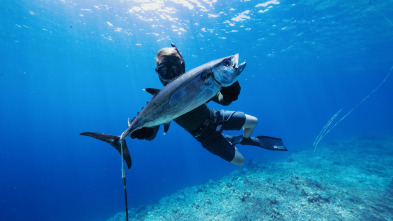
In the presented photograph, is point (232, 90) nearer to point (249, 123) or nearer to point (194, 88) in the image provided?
point (194, 88)

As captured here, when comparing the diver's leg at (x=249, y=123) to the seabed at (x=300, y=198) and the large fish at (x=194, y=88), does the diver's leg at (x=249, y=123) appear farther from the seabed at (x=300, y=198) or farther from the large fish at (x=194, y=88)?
the seabed at (x=300, y=198)

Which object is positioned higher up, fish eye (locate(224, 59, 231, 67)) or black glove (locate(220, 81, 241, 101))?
fish eye (locate(224, 59, 231, 67))

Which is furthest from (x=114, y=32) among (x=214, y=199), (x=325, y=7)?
(x=325, y=7)

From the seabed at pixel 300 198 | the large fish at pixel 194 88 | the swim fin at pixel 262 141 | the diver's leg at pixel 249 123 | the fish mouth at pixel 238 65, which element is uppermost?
the fish mouth at pixel 238 65

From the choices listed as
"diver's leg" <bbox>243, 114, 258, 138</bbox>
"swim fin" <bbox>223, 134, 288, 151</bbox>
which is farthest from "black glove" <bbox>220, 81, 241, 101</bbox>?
"swim fin" <bbox>223, 134, 288, 151</bbox>

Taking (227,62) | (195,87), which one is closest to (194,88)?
(195,87)

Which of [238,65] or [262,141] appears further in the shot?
[262,141]

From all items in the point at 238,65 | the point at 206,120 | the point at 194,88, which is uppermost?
the point at 238,65

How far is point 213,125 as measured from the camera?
3791mm

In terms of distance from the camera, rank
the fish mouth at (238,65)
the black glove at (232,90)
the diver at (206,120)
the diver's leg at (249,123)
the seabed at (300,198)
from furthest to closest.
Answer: the seabed at (300,198)
the diver's leg at (249,123)
the diver at (206,120)
the black glove at (232,90)
the fish mouth at (238,65)

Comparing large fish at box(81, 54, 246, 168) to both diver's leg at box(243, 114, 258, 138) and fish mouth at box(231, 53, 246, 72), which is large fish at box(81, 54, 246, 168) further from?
diver's leg at box(243, 114, 258, 138)

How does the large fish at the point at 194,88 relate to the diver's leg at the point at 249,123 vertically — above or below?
above

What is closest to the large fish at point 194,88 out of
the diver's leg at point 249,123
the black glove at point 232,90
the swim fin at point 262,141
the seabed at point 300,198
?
the black glove at point 232,90

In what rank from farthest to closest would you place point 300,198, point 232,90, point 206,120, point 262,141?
point 300,198
point 262,141
point 206,120
point 232,90
